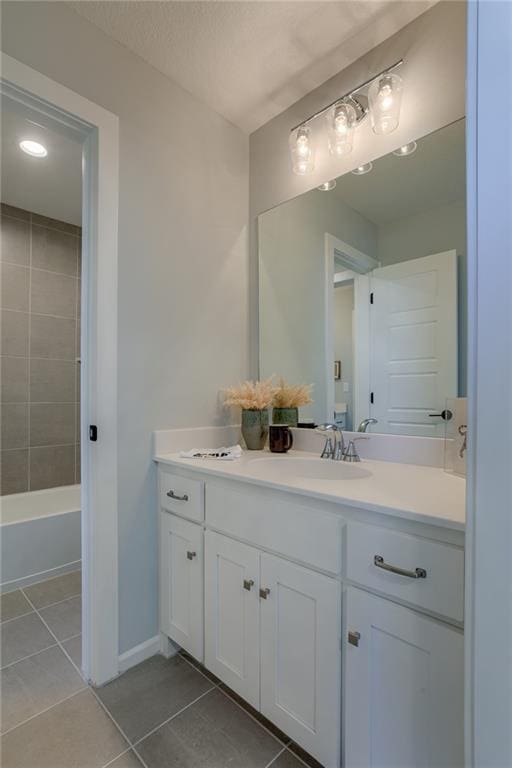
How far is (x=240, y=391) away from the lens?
1.75 m

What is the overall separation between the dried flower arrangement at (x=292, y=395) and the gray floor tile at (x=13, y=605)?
1.66 metres

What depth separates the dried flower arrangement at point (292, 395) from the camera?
1745 millimetres

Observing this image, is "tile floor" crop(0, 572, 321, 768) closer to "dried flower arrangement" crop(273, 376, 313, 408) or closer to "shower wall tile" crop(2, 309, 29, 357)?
"dried flower arrangement" crop(273, 376, 313, 408)

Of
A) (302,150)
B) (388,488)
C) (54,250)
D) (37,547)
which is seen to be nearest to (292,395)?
(388,488)

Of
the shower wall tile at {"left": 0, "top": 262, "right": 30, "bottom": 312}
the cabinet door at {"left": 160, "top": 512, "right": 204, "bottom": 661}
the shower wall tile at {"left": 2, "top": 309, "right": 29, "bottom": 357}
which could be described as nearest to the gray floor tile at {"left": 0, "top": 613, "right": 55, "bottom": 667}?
the cabinet door at {"left": 160, "top": 512, "right": 204, "bottom": 661}

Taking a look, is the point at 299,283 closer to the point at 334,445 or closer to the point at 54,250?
the point at 334,445

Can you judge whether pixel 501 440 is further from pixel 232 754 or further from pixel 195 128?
pixel 195 128

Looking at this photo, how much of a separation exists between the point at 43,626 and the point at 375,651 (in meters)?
1.64

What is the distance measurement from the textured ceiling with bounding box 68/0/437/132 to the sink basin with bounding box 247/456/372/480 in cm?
168

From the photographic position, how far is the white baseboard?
4.69ft

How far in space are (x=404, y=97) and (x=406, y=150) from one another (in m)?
0.19

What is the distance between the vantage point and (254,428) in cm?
176

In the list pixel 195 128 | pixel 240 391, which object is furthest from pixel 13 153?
pixel 240 391

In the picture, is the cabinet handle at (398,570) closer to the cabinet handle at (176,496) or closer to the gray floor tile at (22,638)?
the cabinet handle at (176,496)
